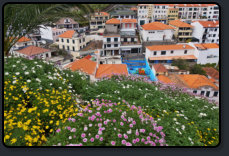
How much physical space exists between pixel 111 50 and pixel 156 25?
329 inches

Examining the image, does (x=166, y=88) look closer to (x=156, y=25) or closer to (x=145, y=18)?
(x=156, y=25)

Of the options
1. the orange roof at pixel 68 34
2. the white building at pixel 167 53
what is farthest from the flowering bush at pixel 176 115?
the white building at pixel 167 53

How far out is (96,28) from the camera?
78.0ft

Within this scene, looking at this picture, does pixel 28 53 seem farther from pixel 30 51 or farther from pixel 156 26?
pixel 156 26

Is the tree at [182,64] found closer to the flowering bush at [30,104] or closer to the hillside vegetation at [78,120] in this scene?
the hillside vegetation at [78,120]

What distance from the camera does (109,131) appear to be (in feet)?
9.07

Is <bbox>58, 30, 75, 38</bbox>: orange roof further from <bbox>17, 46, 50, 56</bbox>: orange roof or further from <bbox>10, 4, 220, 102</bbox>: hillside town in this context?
<bbox>17, 46, 50, 56</bbox>: orange roof

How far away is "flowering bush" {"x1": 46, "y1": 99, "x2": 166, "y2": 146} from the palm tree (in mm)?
2215

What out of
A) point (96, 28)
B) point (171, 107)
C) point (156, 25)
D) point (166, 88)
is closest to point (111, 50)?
point (96, 28)

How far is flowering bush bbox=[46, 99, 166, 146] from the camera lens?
2.67m

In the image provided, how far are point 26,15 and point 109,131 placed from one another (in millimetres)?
3290

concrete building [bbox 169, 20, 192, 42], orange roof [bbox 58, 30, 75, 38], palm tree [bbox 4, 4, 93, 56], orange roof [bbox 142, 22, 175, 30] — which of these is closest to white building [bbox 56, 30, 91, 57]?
orange roof [bbox 58, 30, 75, 38]

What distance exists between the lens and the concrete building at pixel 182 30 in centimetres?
2559

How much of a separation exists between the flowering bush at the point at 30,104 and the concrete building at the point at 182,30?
25981mm
